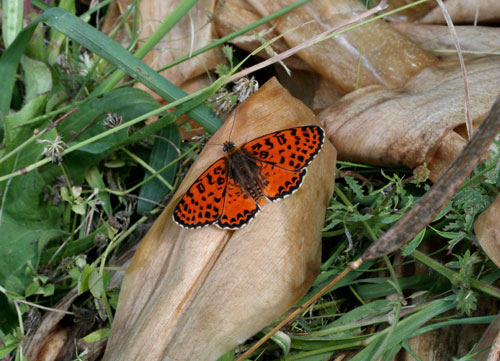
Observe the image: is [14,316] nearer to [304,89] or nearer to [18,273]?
[18,273]

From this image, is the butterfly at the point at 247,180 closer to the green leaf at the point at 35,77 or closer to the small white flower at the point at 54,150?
the small white flower at the point at 54,150

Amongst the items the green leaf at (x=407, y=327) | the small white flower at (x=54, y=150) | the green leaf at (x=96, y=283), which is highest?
the small white flower at (x=54, y=150)

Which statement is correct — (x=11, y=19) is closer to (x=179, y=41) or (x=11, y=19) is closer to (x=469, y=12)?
(x=179, y=41)

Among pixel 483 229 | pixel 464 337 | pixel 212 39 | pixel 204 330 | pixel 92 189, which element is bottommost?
pixel 464 337

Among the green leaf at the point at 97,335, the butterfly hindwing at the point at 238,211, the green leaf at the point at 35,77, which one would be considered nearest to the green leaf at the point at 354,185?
the butterfly hindwing at the point at 238,211

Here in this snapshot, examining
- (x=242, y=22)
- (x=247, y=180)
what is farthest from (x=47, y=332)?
(x=242, y=22)

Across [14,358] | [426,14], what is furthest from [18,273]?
[426,14]
